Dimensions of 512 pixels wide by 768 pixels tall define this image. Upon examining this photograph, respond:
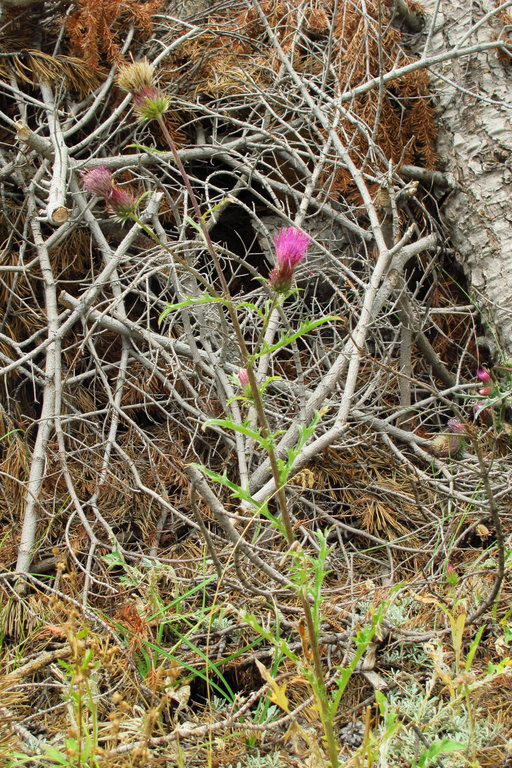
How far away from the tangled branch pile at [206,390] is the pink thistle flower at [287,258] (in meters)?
0.25

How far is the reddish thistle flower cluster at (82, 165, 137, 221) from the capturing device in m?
1.19

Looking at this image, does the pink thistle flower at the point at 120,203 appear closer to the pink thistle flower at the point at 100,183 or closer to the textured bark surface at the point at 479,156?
the pink thistle flower at the point at 100,183

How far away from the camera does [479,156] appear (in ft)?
8.59

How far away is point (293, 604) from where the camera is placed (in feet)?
5.70

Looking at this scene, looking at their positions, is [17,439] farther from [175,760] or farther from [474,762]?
[474,762]

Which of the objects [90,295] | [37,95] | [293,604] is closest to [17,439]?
[90,295]

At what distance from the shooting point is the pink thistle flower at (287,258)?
1.03 metres

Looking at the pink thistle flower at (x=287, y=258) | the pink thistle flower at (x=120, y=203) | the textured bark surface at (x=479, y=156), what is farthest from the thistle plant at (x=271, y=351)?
the textured bark surface at (x=479, y=156)

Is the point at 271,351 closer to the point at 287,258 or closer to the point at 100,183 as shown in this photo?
the point at 287,258

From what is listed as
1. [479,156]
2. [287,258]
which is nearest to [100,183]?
[287,258]

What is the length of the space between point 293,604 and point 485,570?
535 mm

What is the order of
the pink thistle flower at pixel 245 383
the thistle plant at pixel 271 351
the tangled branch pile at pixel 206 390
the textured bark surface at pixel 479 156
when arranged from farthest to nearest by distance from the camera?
the textured bark surface at pixel 479 156
the tangled branch pile at pixel 206 390
the pink thistle flower at pixel 245 383
the thistle plant at pixel 271 351

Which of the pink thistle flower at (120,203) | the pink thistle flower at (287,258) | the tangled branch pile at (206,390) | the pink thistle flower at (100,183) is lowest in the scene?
the tangled branch pile at (206,390)

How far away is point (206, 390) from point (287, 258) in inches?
56.6
